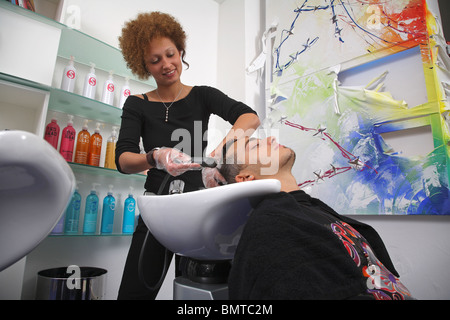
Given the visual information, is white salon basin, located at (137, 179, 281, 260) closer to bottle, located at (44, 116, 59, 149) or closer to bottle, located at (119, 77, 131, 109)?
bottle, located at (44, 116, 59, 149)

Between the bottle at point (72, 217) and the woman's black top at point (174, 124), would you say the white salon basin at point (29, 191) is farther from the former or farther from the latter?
Answer: the bottle at point (72, 217)

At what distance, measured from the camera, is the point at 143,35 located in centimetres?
125

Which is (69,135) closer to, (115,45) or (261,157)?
(115,45)

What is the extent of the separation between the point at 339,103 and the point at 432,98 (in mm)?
460

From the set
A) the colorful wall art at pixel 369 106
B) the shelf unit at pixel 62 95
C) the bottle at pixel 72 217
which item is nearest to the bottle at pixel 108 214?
the shelf unit at pixel 62 95

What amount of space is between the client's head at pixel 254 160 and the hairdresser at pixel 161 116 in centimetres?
5

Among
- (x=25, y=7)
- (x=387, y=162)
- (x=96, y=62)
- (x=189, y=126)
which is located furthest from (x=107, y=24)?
(x=387, y=162)

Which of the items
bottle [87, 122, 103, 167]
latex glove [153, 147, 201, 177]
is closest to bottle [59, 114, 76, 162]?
bottle [87, 122, 103, 167]

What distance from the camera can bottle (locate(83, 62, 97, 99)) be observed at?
64.2 inches

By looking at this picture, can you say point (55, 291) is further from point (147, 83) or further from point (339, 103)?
point (339, 103)

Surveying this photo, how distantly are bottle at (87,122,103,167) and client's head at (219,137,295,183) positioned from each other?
94 cm

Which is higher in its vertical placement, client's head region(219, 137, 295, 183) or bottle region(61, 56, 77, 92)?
bottle region(61, 56, 77, 92)

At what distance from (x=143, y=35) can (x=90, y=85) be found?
626 mm

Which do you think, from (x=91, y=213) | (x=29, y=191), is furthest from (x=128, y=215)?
(x=29, y=191)
